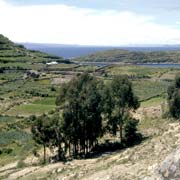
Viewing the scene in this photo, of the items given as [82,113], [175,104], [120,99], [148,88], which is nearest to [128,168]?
[82,113]

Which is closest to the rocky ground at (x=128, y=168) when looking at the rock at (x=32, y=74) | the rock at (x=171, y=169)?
the rock at (x=171, y=169)

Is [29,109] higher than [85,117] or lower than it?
lower

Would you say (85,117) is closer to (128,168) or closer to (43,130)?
(43,130)

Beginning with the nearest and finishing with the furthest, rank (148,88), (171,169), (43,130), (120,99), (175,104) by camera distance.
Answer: (171,169) → (43,130) → (120,99) → (175,104) → (148,88)

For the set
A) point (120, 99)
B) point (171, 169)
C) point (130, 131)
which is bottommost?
point (130, 131)

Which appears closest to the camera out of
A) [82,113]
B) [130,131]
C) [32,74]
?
[82,113]

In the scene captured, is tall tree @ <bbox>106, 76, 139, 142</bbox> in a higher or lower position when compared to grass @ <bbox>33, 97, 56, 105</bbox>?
higher

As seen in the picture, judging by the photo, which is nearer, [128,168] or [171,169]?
[171,169]

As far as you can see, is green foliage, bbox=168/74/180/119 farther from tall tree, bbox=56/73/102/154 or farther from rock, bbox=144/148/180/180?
rock, bbox=144/148/180/180

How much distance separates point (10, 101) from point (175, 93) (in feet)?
216

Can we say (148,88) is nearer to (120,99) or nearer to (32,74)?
(32,74)

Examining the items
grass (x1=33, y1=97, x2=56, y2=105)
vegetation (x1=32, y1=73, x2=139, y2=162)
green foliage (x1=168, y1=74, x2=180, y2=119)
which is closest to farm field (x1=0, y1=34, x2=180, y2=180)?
grass (x1=33, y1=97, x2=56, y2=105)

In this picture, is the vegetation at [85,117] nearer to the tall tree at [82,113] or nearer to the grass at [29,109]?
the tall tree at [82,113]

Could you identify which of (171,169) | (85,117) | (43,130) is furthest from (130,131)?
(171,169)
